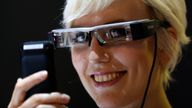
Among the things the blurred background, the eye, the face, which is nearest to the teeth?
the face

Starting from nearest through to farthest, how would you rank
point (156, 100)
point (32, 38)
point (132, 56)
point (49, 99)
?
point (49, 99) → point (132, 56) → point (156, 100) → point (32, 38)

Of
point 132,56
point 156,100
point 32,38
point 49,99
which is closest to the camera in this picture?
A: point 49,99

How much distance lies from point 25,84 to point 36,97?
0.05 m

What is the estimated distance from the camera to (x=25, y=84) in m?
0.86

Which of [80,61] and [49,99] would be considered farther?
[80,61]

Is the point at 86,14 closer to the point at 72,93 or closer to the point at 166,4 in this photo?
the point at 166,4

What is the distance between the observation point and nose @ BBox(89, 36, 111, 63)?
2.97ft

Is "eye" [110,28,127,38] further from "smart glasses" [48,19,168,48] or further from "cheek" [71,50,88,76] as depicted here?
"cheek" [71,50,88,76]

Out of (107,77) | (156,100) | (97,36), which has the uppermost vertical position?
(97,36)

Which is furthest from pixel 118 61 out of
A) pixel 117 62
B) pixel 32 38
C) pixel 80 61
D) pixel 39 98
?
pixel 32 38

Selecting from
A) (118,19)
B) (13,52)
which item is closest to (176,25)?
(118,19)

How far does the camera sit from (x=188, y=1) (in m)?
1.27

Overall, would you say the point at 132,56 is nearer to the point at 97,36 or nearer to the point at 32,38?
the point at 97,36

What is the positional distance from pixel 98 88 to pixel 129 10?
22 cm
